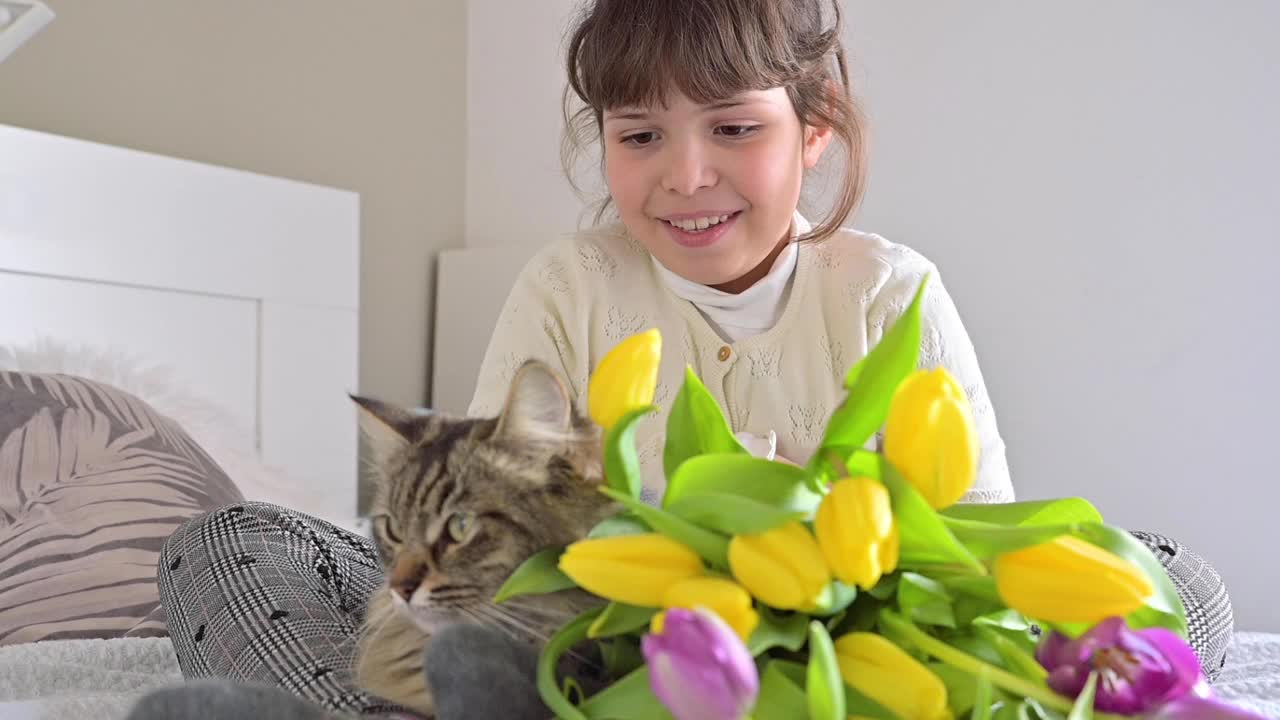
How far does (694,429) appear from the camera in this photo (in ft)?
2.01

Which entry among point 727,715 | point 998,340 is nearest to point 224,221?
point 998,340

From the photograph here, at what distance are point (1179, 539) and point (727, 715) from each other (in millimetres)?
2063

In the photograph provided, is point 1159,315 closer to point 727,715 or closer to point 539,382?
point 539,382

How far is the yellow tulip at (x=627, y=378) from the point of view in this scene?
0.58 meters

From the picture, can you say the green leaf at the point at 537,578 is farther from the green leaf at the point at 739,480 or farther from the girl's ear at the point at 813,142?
the girl's ear at the point at 813,142

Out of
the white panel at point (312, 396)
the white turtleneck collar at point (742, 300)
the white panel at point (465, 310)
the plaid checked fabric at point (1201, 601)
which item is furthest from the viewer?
the white panel at point (465, 310)

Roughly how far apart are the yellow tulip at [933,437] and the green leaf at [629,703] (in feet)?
0.50

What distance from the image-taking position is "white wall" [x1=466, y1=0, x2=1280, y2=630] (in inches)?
83.4

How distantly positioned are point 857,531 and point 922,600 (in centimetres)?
8

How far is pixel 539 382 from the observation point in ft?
2.10

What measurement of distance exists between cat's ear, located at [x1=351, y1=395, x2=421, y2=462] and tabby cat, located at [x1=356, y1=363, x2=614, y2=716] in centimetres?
2

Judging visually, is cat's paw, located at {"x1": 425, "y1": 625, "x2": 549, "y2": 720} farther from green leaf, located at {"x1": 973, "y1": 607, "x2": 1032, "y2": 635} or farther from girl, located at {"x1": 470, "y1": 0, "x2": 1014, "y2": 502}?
girl, located at {"x1": 470, "y1": 0, "x2": 1014, "y2": 502}

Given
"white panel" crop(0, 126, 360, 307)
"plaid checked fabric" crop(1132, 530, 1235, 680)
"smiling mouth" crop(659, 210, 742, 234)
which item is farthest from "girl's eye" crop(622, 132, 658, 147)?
"white panel" crop(0, 126, 360, 307)

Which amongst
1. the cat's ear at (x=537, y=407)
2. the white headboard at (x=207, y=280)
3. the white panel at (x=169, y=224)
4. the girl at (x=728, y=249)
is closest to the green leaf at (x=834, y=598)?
the cat's ear at (x=537, y=407)
